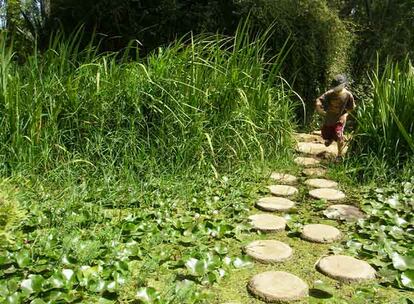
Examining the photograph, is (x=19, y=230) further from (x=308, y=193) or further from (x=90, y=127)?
(x=308, y=193)

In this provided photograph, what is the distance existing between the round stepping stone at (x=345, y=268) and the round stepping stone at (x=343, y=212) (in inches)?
26.7

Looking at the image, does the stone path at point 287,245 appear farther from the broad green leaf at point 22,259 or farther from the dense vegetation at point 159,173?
the broad green leaf at point 22,259

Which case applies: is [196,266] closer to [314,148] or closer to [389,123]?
[389,123]

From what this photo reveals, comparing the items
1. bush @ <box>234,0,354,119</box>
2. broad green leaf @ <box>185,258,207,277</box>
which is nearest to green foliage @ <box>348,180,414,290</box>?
broad green leaf @ <box>185,258,207,277</box>

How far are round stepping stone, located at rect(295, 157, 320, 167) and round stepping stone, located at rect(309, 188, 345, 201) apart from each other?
0.86 m

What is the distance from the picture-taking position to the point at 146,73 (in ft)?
13.1

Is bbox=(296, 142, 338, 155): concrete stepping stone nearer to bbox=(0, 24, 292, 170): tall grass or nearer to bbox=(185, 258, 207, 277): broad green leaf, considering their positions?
bbox=(0, 24, 292, 170): tall grass

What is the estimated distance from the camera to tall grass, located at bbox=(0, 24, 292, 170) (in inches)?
142

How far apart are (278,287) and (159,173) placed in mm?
1683

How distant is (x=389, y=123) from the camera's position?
4242mm

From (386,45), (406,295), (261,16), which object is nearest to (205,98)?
(406,295)

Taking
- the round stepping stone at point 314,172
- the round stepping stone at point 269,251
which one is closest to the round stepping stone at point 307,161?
the round stepping stone at point 314,172

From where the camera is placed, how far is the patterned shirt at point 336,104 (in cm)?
542

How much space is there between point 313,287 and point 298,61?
589 cm
